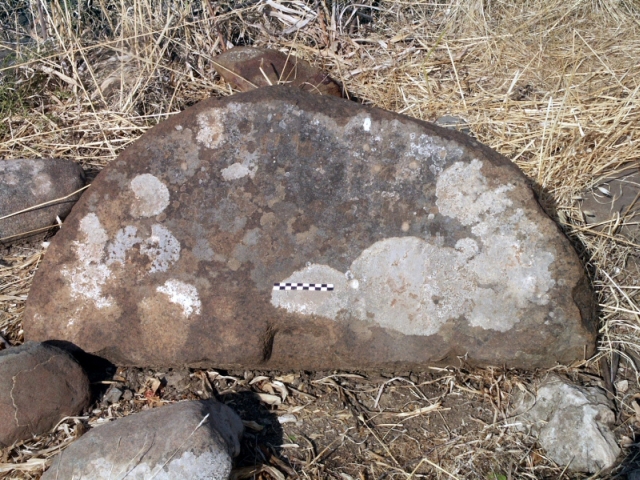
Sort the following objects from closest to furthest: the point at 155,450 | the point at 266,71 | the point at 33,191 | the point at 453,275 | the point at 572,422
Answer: the point at 155,450 → the point at 572,422 → the point at 453,275 → the point at 33,191 → the point at 266,71

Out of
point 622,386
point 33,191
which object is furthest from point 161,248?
point 622,386

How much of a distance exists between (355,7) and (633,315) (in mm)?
2777

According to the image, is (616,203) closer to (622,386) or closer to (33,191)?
(622,386)

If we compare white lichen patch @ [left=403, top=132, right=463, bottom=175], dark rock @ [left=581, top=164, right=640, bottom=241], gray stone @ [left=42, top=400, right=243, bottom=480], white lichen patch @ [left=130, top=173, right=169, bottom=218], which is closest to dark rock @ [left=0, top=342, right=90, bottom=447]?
gray stone @ [left=42, top=400, right=243, bottom=480]

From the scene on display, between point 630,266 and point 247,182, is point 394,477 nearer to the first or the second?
point 247,182

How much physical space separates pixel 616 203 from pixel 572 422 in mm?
1283

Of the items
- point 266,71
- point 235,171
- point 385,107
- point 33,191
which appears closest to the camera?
point 235,171

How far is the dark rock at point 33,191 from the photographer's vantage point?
312 centimetres

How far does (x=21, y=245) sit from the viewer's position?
321 cm

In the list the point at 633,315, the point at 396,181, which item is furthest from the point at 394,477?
the point at 633,315

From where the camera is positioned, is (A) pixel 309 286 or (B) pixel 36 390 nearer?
(B) pixel 36 390

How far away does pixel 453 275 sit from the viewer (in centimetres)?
248

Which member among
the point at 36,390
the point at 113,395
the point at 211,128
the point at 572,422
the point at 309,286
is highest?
the point at 211,128

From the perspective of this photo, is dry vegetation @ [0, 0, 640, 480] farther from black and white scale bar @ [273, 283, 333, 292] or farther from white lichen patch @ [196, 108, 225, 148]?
white lichen patch @ [196, 108, 225, 148]
